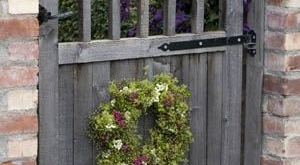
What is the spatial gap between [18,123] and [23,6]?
0.43 metres

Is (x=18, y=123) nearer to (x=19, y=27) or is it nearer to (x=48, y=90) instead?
(x=48, y=90)

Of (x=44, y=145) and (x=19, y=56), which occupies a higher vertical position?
(x=19, y=56)

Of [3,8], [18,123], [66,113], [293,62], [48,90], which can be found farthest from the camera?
[293,62]

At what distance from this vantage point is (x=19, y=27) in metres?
3.48

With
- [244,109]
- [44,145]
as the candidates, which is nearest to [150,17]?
[244,109]

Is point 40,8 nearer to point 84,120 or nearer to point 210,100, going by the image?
point 84,120

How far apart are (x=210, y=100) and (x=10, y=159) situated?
3.48ft

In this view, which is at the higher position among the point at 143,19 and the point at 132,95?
the point at 143,19

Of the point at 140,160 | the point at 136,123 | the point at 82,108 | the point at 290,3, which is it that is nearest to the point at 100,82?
the point at 82,108

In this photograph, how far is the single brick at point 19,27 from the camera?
A: 3445mm

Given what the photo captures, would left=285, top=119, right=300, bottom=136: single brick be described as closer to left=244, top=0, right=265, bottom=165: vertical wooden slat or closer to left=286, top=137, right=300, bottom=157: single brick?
left=286, top=137, right=300, bottom=157: single brick

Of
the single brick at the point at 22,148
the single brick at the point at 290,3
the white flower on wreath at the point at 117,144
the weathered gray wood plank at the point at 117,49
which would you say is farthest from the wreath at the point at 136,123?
the single brick at the point at 290,3

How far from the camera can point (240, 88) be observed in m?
4.29

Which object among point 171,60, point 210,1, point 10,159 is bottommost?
point 10,159
